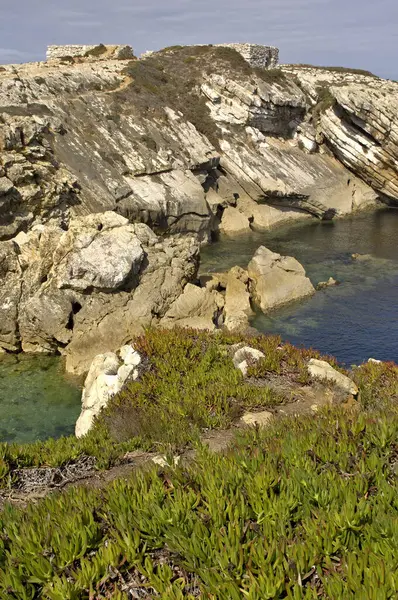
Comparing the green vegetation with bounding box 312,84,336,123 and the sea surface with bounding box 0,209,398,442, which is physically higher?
the green vegetation with bounding box 312,84,336,123

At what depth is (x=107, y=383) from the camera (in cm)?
1856

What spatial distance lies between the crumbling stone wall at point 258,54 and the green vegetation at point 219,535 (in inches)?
2620

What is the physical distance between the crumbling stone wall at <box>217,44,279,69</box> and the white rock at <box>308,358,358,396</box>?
58428 mm

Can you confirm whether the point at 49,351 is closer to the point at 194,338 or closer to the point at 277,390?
the point at 194,338

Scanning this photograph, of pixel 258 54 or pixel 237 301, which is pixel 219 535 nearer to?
pixel 237 301

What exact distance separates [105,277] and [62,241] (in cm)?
342

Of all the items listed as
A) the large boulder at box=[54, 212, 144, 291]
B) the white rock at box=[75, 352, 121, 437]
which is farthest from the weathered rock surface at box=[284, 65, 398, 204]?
the white rock at box=[75, 352, 121, 437]

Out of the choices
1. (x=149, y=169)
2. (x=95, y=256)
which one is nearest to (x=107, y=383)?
(x=95, y=256)

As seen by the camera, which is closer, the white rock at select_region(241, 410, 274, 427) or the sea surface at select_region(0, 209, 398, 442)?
the white rock at select_region(241, 410, 274, 427)

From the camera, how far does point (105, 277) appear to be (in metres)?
28.3

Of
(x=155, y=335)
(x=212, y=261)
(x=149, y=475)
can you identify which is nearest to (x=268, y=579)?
(x=149, y=475)

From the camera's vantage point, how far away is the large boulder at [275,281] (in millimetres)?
33625

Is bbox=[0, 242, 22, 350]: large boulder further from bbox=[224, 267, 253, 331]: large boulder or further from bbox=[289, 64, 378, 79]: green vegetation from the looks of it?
bbox=[289, 64, 378, 79]: green vegetation

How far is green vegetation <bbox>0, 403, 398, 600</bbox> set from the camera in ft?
20.1
